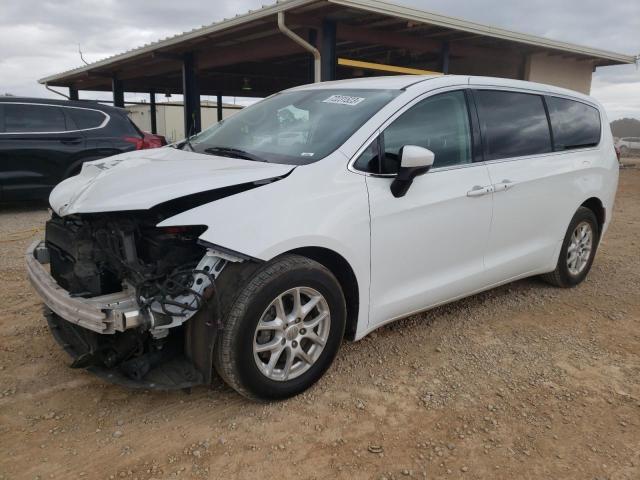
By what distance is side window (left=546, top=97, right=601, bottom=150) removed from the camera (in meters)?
4.50

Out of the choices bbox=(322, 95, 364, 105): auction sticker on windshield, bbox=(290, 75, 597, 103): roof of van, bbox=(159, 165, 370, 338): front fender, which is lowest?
bbox=(159, 165, 370, 338): front fender

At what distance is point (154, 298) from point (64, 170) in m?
6.43

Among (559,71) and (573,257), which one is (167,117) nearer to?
(559,71)

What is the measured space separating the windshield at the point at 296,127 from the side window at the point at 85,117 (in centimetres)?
504

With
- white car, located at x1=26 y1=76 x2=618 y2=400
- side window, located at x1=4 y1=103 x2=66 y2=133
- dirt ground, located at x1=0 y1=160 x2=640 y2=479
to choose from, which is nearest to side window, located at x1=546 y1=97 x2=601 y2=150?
white car, located at x1=26 y1=76 x2=618 y2=400

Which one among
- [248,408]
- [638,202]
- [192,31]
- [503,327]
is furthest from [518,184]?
[192,31]

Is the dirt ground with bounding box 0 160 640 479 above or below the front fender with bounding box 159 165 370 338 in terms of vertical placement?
Result: below

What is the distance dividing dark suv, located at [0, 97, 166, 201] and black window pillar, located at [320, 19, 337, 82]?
3.45m

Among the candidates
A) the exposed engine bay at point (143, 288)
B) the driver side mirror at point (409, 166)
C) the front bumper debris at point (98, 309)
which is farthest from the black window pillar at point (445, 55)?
the front bumper debris at point (98, 309)

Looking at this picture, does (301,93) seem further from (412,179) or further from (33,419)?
(33,419)

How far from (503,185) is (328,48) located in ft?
21.6

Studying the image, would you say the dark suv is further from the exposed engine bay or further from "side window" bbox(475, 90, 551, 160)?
"side window" bbox(475, 90, 551, 160)

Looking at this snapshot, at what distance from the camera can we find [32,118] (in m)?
7.92

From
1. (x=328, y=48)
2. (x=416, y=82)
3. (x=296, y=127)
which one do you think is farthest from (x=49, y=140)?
(x=416, y=82)
